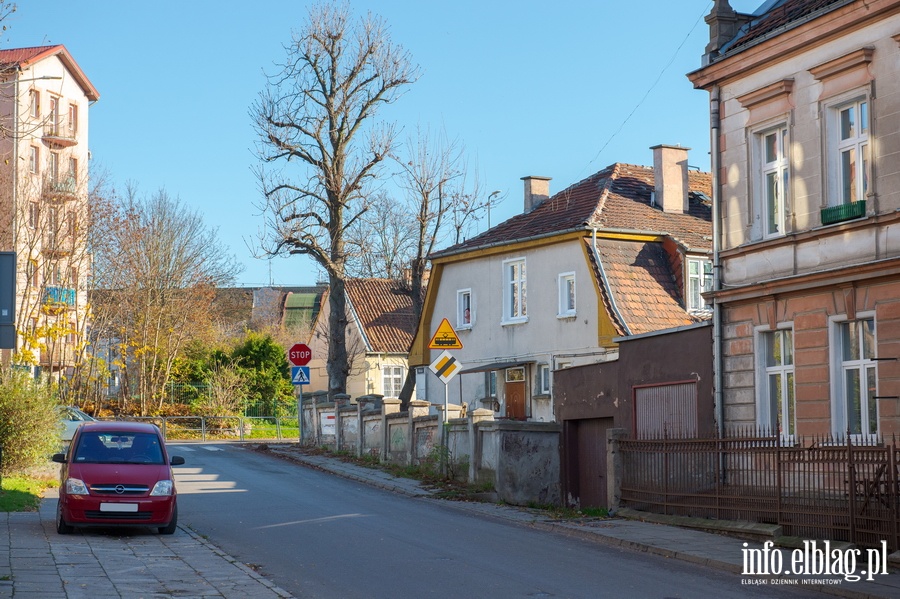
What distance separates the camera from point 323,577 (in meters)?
12.6

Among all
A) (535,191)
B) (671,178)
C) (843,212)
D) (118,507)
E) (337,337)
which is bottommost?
(118,507)

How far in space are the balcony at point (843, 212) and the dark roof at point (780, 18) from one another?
309 cm

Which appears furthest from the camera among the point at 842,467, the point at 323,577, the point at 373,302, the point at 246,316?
the point at 246,316

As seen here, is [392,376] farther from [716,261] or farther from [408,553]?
[408,553]

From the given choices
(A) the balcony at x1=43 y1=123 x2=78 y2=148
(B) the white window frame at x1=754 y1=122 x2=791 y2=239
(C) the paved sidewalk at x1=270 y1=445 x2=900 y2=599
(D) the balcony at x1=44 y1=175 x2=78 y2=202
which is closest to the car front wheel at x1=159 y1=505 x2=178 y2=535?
(C) the paved sidewalk at x1=270 y1=445 x2=900 y2=599

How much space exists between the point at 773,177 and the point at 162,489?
453 inches

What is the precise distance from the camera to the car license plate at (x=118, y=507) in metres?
16.0

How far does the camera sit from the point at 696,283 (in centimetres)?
3356

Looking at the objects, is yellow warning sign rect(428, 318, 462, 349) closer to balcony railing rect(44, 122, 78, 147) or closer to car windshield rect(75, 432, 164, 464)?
car windshield rect(75, 432, 164, 464)

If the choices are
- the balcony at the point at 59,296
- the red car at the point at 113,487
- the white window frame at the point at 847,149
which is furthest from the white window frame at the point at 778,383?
the balcony at the point at 59,296

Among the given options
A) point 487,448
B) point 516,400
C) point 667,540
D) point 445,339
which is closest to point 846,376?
point 667,540

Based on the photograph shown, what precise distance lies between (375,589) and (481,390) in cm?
2632

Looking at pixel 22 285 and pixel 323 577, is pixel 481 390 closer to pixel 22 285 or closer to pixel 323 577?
pixel 22 285

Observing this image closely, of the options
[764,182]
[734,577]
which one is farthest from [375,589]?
[764,182]
